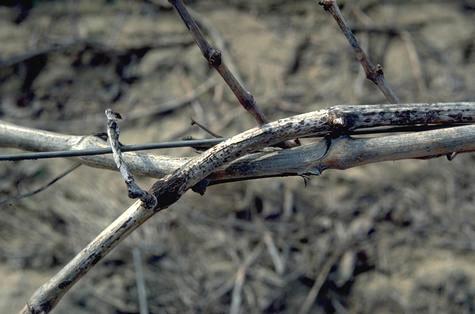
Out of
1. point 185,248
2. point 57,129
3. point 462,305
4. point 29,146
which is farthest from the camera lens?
point 57,129

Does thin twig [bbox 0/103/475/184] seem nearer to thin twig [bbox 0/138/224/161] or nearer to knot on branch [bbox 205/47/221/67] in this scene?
thin twig [bbox 0/138/224/161]

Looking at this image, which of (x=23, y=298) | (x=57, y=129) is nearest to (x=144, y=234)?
(x=23, y=298)

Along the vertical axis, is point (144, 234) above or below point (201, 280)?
above

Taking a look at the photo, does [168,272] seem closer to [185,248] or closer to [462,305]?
[185,248]

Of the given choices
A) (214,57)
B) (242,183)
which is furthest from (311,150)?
(242,183)

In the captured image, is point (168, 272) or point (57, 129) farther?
point (57, 129)

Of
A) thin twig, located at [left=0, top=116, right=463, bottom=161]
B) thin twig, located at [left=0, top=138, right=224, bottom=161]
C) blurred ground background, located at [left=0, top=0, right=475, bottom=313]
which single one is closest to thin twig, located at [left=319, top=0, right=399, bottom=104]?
thin twig, located at [left=0, top=116, right=463, bottom=161]

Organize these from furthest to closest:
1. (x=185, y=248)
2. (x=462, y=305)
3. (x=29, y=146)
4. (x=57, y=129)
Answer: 1. (x=57, y=129)
2. (x=185, y=248)
3. (x=462, y=305)
4. (x=29, y=146)

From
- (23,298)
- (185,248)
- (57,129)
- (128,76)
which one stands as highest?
(128,76)
